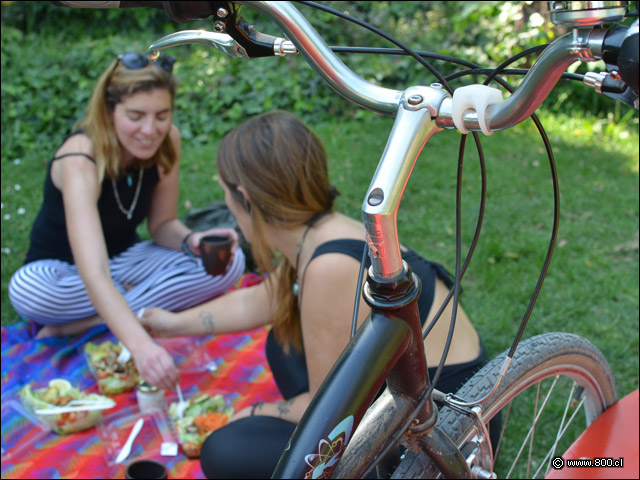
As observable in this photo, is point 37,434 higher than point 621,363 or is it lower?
higher

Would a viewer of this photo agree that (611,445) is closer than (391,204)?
No

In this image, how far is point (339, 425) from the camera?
0.80 meters

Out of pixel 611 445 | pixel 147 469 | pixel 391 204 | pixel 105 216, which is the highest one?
pixel 391 204

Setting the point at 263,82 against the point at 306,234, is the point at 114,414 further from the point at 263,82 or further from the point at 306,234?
the point at 263,82

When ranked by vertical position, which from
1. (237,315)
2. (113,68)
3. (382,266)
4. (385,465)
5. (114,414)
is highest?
(113,68)

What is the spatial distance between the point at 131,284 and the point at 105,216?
0.38 meters

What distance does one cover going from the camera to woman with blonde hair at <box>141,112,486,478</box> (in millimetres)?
1686

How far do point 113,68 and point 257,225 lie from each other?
1.21 m

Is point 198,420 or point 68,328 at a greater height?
point 68,328

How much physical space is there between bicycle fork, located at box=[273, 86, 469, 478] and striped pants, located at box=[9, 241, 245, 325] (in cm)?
208

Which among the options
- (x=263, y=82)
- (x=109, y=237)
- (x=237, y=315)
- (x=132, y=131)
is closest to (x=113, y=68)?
(x=132, y=131)

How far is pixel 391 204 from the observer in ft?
2.34

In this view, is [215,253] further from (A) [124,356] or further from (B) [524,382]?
(B) [524,382]

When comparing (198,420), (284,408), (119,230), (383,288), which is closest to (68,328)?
(119,230)
